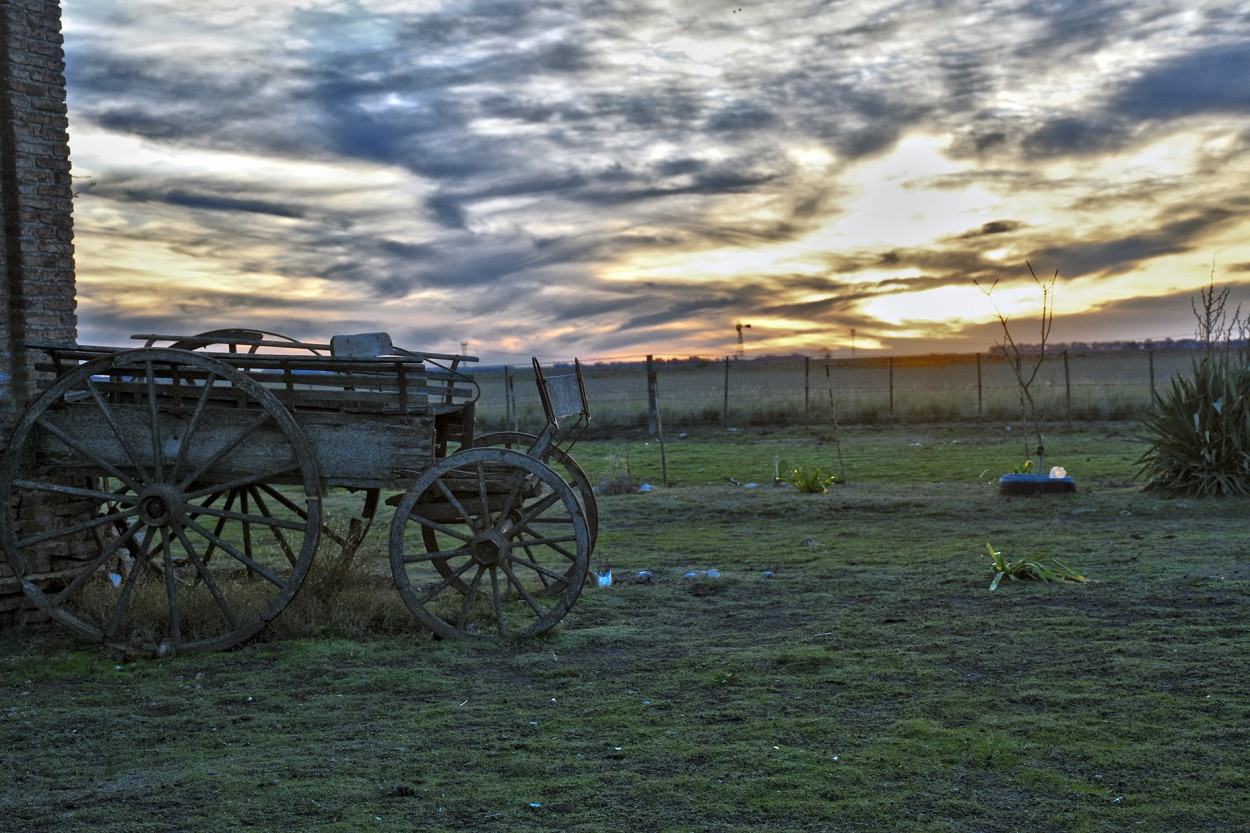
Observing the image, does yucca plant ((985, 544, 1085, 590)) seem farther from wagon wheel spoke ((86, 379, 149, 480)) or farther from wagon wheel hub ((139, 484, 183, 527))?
wagon wheel spoke ((86, 379, 149, 480))

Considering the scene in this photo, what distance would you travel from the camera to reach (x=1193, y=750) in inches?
183

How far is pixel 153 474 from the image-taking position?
Answer: 7.20 meters

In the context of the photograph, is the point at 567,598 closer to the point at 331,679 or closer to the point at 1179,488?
the point at 331,679

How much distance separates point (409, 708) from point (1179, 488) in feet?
37.9

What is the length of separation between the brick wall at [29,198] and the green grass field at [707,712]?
6.60ft

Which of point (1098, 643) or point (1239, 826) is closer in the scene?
point (1239, 826)

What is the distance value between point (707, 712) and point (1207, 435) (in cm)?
1089

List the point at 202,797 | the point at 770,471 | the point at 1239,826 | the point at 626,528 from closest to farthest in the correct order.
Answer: the point at 1239,826 < the point at 202,797 < the point at 626,528 < the point at 770,471

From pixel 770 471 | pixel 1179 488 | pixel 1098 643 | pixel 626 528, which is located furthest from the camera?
pixel 770 471

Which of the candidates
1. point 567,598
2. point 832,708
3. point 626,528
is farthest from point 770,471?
point 832,708

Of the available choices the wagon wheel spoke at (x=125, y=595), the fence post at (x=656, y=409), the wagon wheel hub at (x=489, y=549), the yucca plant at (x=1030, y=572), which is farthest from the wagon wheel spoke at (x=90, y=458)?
the fence post at (x=656, y=409)

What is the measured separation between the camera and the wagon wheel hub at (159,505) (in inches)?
272

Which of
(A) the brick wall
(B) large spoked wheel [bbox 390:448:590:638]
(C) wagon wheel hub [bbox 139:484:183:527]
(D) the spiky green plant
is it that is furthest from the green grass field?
(D) the spiky green plant

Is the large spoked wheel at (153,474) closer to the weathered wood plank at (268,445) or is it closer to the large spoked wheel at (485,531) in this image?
the weathered wood plank at (268,445)
